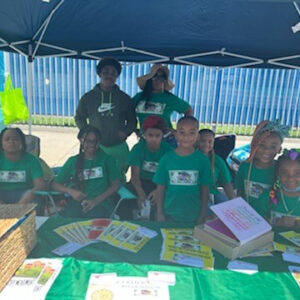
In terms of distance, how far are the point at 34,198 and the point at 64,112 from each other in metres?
5.94

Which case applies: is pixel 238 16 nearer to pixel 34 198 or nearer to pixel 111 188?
pixel 111 188

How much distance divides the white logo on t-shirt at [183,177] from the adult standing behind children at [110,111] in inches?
52.1

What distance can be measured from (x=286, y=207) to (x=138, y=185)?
4.33 feet

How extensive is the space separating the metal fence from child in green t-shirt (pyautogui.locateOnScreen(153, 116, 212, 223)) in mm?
5845

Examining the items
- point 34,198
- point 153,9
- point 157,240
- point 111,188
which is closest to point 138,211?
point 111,188

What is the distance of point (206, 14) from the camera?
3736 millimetres

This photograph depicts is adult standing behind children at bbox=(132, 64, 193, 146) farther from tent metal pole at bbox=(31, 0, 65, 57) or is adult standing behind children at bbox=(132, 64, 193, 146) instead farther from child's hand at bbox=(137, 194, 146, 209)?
tent metal pole at bbox=(31, 0, 65, 57)

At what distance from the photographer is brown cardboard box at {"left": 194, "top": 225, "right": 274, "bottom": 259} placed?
164 cm

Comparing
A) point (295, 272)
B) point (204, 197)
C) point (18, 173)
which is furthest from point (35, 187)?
point (295, 272)

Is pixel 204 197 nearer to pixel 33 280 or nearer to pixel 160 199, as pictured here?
pixel 160 199

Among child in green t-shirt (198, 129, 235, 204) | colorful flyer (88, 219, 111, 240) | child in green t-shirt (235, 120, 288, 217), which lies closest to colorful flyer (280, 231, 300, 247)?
child in green t-shirt (235, 120, 288, 217)

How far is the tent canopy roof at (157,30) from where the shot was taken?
3619mm

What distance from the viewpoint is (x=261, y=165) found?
2477mm

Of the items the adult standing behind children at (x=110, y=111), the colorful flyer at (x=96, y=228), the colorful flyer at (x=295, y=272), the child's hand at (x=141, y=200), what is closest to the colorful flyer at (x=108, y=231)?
the colorful flyer at (x=96, y=228)
